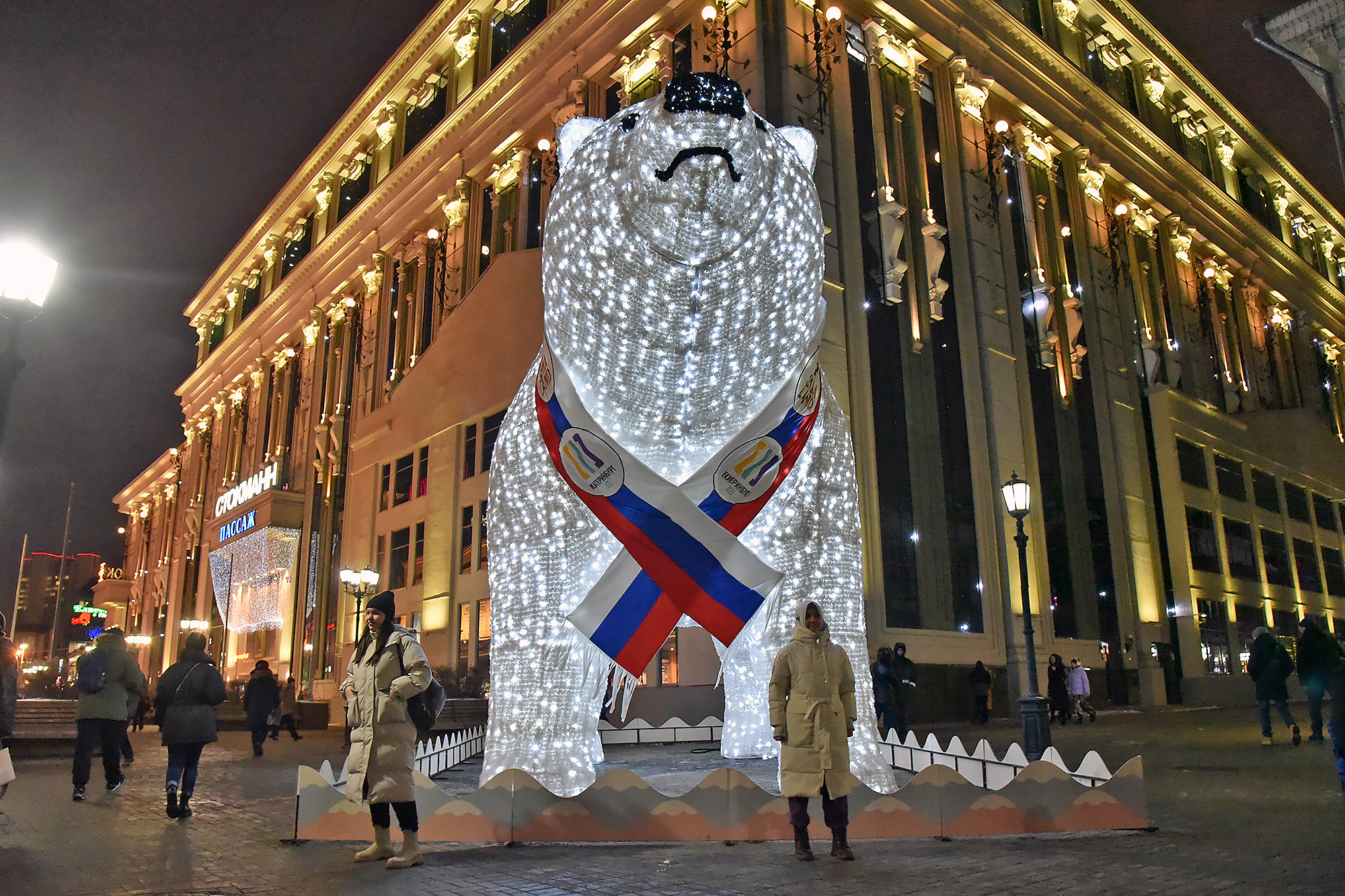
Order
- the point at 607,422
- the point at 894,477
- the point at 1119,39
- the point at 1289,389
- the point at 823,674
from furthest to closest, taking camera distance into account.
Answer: the point at 1289,389
the point at 1119,39
the point at 894,477
the point at 607,422
the point at 823,674

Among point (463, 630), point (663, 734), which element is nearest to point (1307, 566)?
point (463, 630)

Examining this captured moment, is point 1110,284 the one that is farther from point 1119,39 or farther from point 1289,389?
point 1289,389

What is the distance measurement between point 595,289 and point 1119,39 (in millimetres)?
29003

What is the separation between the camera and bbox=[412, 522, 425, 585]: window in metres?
23.1

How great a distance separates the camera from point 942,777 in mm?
4516

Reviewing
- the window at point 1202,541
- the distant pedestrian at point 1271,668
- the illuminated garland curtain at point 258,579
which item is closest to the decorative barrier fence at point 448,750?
the distant pedestrian at point 1271,668

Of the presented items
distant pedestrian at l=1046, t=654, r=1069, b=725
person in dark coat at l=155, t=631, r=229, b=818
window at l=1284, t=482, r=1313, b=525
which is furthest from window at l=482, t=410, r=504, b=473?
window at l=1284, t=482, r=1313, b=525

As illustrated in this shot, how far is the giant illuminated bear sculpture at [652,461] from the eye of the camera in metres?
4.85

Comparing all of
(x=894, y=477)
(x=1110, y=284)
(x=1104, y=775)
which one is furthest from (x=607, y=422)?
(x=1110, y=284)

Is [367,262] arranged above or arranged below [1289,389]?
above

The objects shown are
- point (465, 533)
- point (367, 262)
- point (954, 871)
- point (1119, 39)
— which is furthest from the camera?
point (367, 262)

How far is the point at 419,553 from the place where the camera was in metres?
23.4

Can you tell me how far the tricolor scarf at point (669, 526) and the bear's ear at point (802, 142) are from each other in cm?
150

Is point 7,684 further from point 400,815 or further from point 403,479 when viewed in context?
point 403,479
